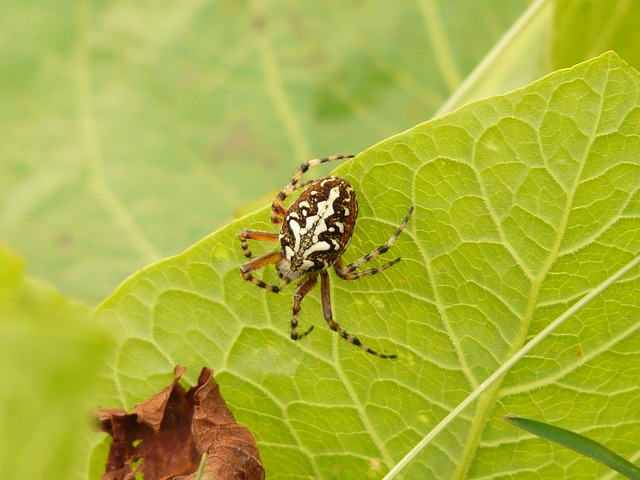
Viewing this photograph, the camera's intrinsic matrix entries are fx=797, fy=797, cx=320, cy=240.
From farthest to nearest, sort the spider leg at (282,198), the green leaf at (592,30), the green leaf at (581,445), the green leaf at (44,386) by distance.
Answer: the green leaf at (592,30), the spider leg at (282,198), the green leaf at (581,445), the green leaf at (44,386)

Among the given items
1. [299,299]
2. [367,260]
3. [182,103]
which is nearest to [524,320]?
[367,260]

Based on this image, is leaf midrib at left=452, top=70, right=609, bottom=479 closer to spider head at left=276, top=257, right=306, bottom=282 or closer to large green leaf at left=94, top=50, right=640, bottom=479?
large green leaf at left=94, top=50, right=640, bottom=479

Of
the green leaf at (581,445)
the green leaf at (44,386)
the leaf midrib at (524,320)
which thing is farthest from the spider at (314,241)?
the green leaf at (44,386)

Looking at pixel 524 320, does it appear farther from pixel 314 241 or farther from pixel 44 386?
pixel 44 386

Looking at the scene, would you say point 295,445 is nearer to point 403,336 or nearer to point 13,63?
point 403,336

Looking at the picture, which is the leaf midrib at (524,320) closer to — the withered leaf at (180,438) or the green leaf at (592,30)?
the withered leaf at (180,438)

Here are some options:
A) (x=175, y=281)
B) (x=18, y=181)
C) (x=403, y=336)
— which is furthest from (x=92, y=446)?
(x=18, y=181)
